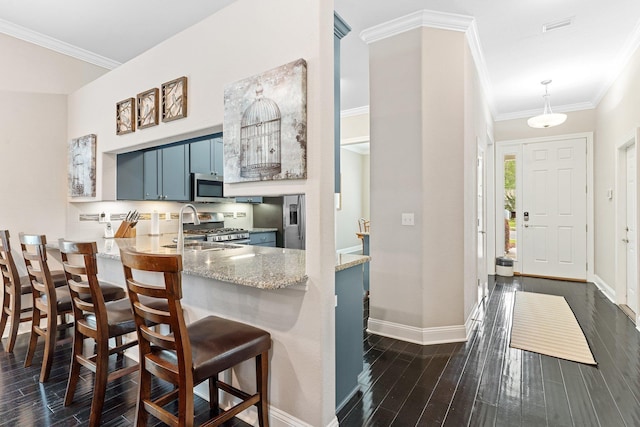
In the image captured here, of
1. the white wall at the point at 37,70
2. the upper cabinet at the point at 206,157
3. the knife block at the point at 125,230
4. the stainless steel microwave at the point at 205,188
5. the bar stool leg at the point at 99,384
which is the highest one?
the white wall at the point at 37,70

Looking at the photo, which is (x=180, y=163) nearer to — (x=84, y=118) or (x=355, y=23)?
(x=84, y=118)

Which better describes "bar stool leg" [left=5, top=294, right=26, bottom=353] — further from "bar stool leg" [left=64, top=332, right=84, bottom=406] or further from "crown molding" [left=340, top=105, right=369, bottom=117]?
"crown molding" [left=340, top=105, right=369, bottom=117]

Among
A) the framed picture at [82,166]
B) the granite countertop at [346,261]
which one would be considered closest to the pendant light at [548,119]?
the granite countertop at [346,261]

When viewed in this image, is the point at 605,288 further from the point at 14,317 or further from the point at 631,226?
the point at 14,317

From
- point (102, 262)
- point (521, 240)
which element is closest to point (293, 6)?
point (102, 262)

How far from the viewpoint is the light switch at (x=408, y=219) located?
3002mm

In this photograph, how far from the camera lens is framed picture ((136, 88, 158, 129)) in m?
2.52

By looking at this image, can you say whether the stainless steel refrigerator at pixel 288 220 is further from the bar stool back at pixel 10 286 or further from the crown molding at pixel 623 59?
the crown molding at pixel 623 59

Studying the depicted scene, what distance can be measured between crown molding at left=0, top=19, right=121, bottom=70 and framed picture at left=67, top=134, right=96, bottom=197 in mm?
1001

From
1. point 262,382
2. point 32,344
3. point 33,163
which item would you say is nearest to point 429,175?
point 262,382

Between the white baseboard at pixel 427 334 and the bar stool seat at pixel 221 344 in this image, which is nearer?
the bar stool seat at pixel 221 344

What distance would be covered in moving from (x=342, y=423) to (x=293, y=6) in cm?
233

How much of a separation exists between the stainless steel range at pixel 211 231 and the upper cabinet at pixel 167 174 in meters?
0.48

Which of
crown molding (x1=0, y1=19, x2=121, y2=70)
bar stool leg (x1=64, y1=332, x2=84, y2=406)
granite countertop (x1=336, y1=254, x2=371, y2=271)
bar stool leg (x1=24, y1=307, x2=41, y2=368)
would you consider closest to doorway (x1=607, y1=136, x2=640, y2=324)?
granite countertop (x1=336, y1=254, x2=371, y2=271)
